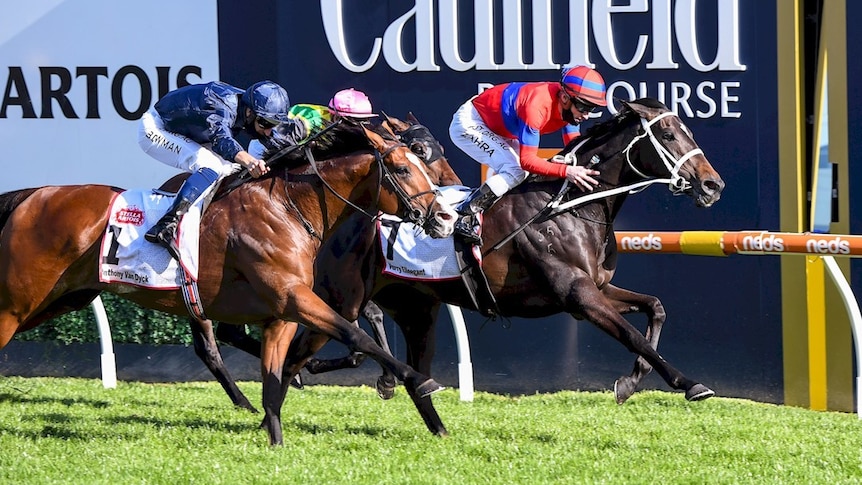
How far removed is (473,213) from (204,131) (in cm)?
135

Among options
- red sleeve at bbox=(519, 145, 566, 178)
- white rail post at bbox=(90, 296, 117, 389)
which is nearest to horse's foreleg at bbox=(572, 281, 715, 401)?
red sleeve at bbox=(519, 145, 566, 178)

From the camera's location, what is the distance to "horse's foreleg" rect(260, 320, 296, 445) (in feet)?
20.2

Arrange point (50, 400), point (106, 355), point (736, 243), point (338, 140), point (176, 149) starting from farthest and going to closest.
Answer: point (106, 355)
point (50, 400)
point (736, 243)
point (176, 149)
point (338, 140)

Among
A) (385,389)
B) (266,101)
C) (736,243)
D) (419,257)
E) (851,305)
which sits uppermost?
(266,101)

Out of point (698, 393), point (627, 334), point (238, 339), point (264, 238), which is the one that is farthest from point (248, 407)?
point (698, 393)

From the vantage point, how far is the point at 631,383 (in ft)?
21.1

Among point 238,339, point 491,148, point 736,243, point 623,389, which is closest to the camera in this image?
point 623,389

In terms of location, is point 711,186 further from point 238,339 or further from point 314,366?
point 238,339

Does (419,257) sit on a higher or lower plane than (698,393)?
higher

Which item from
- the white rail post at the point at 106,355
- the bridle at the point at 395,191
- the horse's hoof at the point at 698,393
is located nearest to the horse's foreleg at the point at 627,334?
the horse's hoof at the point at 698,393

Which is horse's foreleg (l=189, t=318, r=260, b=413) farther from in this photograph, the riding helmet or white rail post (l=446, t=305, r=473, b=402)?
the riding helmet

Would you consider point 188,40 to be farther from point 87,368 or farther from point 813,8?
point 813,8

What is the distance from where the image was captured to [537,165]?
6469mm

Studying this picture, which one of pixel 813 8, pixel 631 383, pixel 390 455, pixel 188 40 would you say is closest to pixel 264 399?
pixel 390 455
